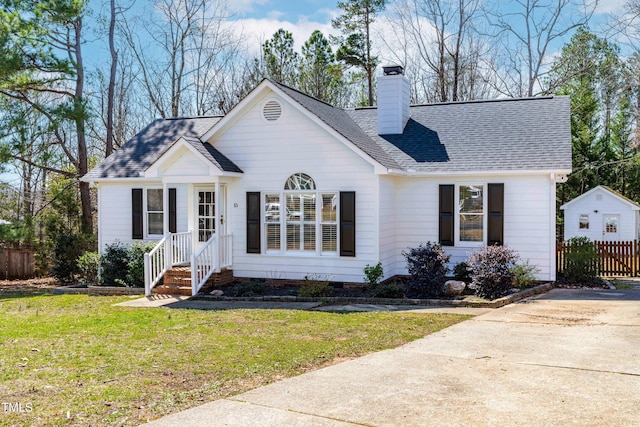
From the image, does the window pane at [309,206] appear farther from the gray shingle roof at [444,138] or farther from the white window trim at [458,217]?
the white window trim at [458,217]

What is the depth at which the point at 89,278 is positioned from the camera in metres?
18.2

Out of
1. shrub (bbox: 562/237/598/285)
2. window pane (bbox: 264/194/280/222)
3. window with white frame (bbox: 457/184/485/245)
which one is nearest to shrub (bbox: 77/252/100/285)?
window pane (bbox: 264/194/280/222)

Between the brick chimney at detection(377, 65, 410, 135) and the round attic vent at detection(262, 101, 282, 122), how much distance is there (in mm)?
4228

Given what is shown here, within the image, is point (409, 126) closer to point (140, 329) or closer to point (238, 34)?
point (140, 329)

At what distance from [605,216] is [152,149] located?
21858mm

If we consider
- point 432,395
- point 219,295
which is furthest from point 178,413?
point 219,295

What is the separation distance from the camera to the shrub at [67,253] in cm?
1917

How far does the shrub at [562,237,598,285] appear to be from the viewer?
16.1m

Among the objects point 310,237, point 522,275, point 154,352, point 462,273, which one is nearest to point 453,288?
point 462,273

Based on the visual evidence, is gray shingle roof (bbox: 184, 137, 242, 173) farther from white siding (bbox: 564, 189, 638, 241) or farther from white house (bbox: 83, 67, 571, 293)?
white siding (bbox: 564, 189, 638, 241)

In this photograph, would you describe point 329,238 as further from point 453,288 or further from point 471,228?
point 471,228

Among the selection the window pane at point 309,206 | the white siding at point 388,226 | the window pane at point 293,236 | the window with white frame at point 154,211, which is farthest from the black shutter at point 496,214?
the window with white frame at point 154,211

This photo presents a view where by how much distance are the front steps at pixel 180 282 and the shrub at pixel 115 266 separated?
5.40 feet

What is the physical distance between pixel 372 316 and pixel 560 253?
815 cm
